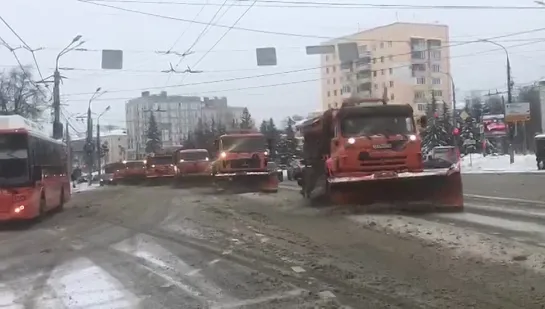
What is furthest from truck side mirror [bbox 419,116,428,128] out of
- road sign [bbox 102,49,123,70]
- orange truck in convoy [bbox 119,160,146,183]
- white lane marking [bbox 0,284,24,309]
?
orange truck in convoy [bbox 119,160,146,183]

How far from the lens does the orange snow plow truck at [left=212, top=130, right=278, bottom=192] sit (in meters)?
28.1

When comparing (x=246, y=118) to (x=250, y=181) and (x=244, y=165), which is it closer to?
(x=244, y=165)

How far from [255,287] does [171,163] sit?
3715cm

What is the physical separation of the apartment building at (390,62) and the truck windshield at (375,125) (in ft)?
43.6

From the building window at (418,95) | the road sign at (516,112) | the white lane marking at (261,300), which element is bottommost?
the white lane marking at (261,300)

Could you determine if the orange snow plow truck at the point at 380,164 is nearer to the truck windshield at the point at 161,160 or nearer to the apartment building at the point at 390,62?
the apartment building at the point at 390,62

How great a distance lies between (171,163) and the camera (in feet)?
145

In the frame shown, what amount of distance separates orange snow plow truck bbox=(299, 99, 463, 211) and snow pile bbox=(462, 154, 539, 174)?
31755 mm

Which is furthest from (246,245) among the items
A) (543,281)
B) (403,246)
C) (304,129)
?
(304,129)

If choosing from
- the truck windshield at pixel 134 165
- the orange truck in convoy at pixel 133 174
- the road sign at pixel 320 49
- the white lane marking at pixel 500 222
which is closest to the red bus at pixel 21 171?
the white lane marking at pixel 500 222

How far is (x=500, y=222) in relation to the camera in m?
12.8

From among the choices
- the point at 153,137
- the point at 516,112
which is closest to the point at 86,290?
the point at 516,112

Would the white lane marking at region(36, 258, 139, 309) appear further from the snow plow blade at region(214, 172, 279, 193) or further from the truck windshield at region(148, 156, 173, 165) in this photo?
the truck windshield at region(148, 156, 173, 165)

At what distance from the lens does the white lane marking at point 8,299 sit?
23.4 ft
